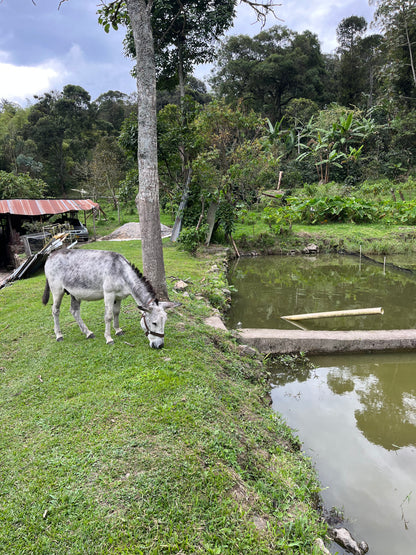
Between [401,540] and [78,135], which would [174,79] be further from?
[78,135]

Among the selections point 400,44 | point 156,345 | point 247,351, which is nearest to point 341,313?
point 247,351

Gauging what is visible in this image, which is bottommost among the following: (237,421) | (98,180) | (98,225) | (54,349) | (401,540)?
(401,540)

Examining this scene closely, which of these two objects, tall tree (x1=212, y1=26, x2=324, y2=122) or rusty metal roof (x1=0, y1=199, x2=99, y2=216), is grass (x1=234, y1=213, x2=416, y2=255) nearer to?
rusty metal roof (x1=0, y1=199, x2=99, y2=216)

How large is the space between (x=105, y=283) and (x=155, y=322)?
96cm

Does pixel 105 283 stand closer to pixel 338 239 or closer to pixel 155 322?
pixel 155 322

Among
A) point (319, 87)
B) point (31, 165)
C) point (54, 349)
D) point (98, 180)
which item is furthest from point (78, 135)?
point (54, 349)

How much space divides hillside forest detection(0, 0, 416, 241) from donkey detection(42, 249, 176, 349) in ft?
28.2

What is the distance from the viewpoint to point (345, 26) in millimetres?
36406

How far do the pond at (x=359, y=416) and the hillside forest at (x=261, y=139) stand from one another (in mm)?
6952

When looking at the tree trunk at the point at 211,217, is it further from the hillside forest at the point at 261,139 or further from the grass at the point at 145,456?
the grass at the point at 145,456

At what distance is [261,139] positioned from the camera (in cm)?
1488

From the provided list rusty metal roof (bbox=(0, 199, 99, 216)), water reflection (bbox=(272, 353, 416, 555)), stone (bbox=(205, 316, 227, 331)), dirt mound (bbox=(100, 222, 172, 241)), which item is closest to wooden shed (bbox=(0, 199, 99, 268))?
rusty metal roof (bbox=(0, 199, 99, 216))

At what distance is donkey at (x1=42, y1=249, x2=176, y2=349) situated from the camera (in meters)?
4.38

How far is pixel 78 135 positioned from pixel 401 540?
3868 cm
